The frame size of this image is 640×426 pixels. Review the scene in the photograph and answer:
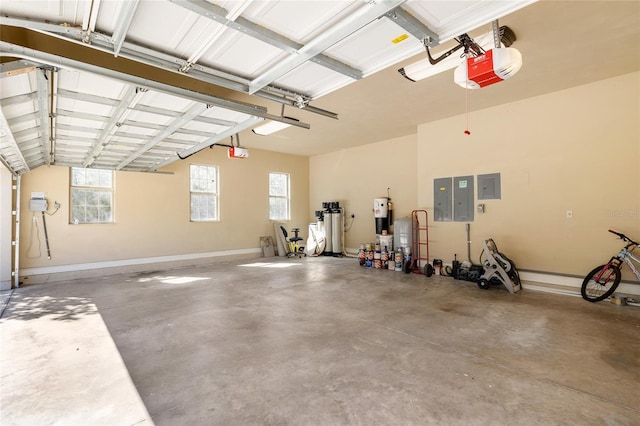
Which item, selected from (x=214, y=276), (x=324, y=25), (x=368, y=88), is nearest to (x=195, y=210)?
(x=214, y=276)

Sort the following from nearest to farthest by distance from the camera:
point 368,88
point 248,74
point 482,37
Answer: point 248,74
point 482,37
point 368,88

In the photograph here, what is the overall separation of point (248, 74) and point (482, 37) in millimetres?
2489

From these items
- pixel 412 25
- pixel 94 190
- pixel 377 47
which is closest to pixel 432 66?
pixel 377 47

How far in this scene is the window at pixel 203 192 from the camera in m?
8.20

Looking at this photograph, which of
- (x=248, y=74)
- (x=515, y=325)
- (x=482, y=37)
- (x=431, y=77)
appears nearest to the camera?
(x=248, y=74)

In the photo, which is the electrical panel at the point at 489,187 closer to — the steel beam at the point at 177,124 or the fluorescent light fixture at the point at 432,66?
the fluorescent light fixture at the point at 432,66

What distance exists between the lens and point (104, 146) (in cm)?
486

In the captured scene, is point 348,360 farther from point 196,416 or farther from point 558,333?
point 558,333

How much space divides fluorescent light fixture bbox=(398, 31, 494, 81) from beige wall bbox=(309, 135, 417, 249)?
12.5 feet

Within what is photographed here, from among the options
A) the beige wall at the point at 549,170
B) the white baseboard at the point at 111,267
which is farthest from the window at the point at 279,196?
the beige wall at the point at 549,170

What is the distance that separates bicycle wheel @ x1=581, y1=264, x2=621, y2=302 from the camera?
14.2ft

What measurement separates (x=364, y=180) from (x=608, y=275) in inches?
224

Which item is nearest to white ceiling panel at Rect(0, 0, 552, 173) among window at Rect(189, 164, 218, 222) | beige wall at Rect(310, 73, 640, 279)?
beige wall at Rect(310, 73, 640, 279)

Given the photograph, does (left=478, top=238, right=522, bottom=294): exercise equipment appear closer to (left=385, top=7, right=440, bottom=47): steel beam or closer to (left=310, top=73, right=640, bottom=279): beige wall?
(left=310, top=73, right=640, bottom=279): beige wall
